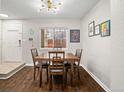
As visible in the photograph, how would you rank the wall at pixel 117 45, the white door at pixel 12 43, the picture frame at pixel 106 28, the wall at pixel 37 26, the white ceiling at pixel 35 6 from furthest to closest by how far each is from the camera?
the white door at pixel 12 43, the wall at pixel 37 26, the white ceiling at pixel 35 6, the picture frame at pixel 106 28, the wall at pixel 117 45

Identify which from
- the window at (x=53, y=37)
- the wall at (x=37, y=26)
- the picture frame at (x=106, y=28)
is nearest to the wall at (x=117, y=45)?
the picture frame at (x=106, y=28)

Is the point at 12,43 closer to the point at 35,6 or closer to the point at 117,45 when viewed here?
the point at 35,6

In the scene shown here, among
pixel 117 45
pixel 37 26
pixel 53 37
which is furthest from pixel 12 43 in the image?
pixel 117 45

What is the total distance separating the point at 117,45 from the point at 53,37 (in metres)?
5.53

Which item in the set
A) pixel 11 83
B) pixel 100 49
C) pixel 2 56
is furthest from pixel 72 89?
pixel 2 56

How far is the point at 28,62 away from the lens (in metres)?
7.29

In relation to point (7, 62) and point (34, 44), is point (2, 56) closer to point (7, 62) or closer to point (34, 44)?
point (7, 62)

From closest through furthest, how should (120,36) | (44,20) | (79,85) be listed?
(120,36)
(79,85)
(44,20)

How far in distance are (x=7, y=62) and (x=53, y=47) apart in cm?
259

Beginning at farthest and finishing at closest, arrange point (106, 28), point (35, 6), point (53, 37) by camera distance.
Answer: point (53, 37), point (35, 6), point (106, 28)

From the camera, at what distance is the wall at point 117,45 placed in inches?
73.3

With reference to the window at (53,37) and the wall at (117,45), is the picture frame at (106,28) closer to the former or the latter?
the wall at (117,45)

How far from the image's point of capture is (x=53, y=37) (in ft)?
24.1

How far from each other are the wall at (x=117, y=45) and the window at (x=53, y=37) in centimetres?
527
